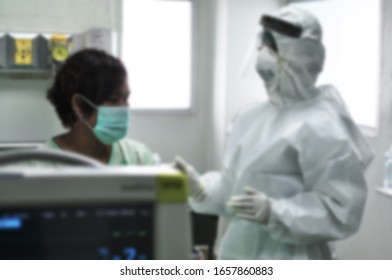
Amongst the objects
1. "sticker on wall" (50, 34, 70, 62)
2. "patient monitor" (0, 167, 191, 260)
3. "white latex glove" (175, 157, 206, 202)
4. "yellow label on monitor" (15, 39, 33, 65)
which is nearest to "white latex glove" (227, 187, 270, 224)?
"white latex glove" (175, 157, 206, 202)

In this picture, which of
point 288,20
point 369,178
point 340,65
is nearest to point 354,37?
point 340,65

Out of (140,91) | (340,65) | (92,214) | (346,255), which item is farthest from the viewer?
(140,91)

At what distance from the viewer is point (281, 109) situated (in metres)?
1.53

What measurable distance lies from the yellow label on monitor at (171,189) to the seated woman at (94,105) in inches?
40.6

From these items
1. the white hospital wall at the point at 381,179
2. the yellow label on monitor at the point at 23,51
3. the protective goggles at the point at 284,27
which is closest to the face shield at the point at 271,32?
the protective goggles at the point at 284,27

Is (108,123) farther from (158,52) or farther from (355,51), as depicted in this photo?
(158,52)

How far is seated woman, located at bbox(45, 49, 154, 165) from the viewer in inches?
58.9

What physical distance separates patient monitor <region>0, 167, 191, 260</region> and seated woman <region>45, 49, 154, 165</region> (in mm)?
1008

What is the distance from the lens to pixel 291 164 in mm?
1412

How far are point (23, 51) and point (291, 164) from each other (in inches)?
78.5

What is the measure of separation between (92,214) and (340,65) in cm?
261

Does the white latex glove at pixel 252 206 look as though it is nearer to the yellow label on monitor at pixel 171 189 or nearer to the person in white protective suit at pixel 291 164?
the person in white protective suit at pixel 291 164

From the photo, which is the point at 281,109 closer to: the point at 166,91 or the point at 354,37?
the point at 354,37

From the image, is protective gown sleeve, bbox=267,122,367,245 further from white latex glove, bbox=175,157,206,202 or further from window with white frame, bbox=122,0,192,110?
window with white frame, bbox=122,0,192,110
